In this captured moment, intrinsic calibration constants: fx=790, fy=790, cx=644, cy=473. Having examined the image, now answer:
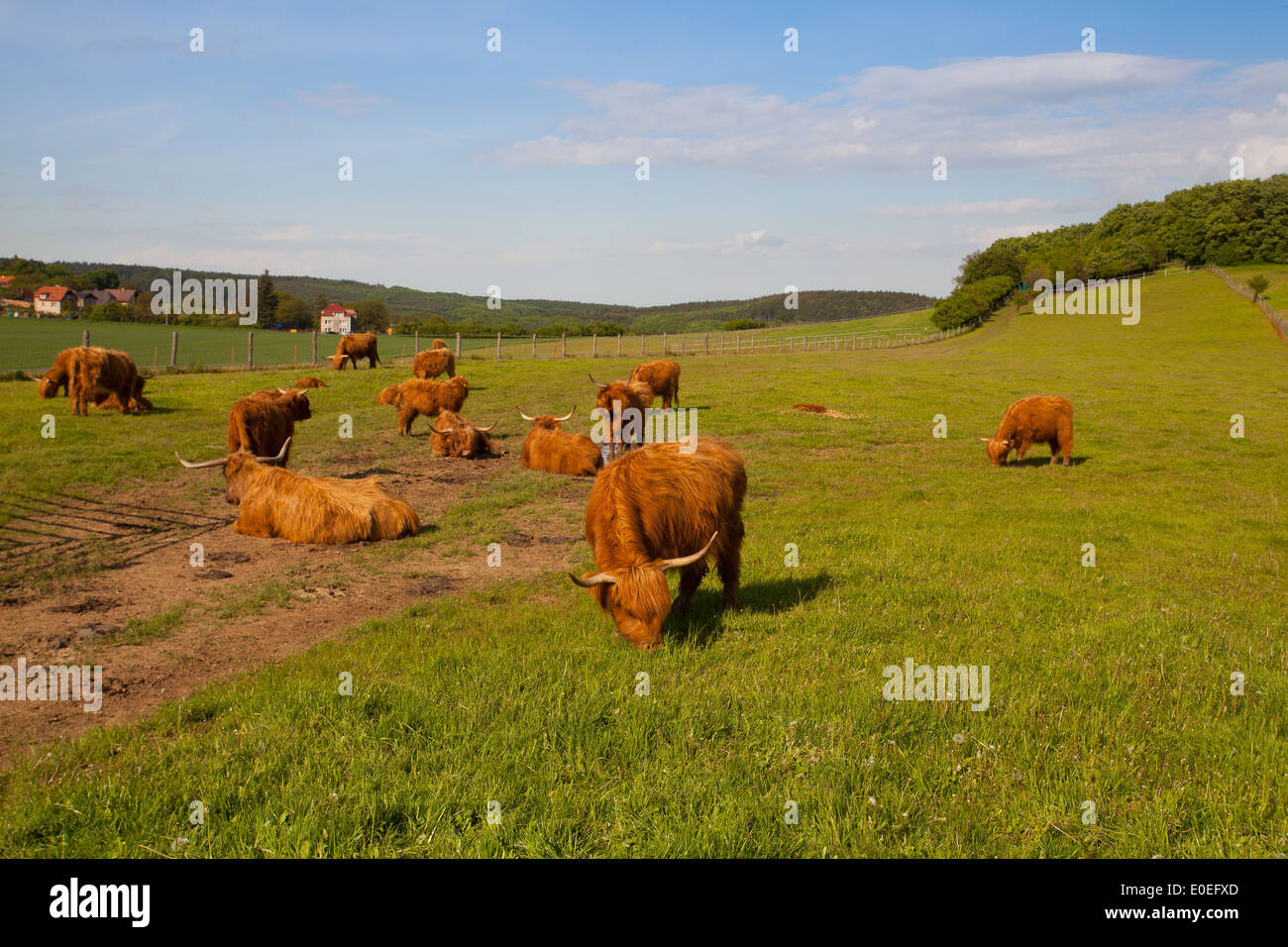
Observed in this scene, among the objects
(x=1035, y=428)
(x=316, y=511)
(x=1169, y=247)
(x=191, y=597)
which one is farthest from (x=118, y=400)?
(x=1169, y=247)

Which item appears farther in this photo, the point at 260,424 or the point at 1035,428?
the point at 1035,428

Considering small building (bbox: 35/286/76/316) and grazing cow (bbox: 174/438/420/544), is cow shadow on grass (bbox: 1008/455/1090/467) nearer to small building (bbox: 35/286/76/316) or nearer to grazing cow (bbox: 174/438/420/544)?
grazing cow (bbox: 174/438/420/544)

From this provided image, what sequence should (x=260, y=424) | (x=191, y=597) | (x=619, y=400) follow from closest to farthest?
(x=191, y=597)
(x=260, y=424)
(x=619, y=400)

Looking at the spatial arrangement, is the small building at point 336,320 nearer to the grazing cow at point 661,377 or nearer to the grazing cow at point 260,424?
the grazing cow at point 661,377

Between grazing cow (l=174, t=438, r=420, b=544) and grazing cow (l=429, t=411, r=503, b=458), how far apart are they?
5.67 metres

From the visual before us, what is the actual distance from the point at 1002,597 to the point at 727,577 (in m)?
2.75

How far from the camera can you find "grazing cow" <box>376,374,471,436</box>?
62.7ft

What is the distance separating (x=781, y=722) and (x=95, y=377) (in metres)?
20.3

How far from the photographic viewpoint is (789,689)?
17.1 ft

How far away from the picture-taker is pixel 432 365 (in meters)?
30.4

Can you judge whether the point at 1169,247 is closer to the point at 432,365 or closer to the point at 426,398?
the point at 432,365

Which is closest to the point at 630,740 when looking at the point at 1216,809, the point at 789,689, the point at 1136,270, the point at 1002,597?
the point at 789,689

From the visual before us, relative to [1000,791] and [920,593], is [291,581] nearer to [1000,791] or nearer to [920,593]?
[920,593]

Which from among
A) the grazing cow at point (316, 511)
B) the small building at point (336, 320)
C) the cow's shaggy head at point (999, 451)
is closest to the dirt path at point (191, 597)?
the grazing cow at point (316, 511)
